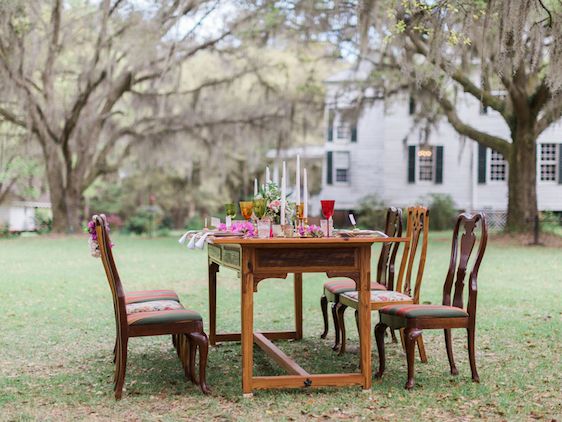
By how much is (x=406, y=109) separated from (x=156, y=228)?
32.3 ft

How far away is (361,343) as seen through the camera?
5336 millimetres

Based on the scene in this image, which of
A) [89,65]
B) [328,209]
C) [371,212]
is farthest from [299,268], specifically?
[371,212]

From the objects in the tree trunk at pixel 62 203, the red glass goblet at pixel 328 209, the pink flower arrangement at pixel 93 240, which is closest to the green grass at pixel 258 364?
the pink flower arrangement at pixel 93 240

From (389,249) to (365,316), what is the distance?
1507 millimetres

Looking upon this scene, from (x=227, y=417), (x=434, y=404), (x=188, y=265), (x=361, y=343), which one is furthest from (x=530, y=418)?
(x=188, y=265)

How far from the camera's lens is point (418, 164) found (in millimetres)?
27781

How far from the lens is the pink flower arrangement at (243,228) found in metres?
5.39

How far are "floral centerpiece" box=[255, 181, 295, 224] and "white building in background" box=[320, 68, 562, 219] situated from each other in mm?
20261

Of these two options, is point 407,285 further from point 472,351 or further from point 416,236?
point 472,351

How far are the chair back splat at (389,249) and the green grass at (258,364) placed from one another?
0.64 meters

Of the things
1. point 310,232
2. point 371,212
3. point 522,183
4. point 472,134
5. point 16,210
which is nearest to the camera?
point 310,232

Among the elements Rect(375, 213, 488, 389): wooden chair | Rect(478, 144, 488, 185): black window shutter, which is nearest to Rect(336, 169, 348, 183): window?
Rect(478, 144, 488, 185): black window shutter

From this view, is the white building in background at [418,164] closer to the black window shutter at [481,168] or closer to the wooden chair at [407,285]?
the black window shutter at [481,168]

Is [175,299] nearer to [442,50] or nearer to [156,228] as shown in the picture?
[442,50]
